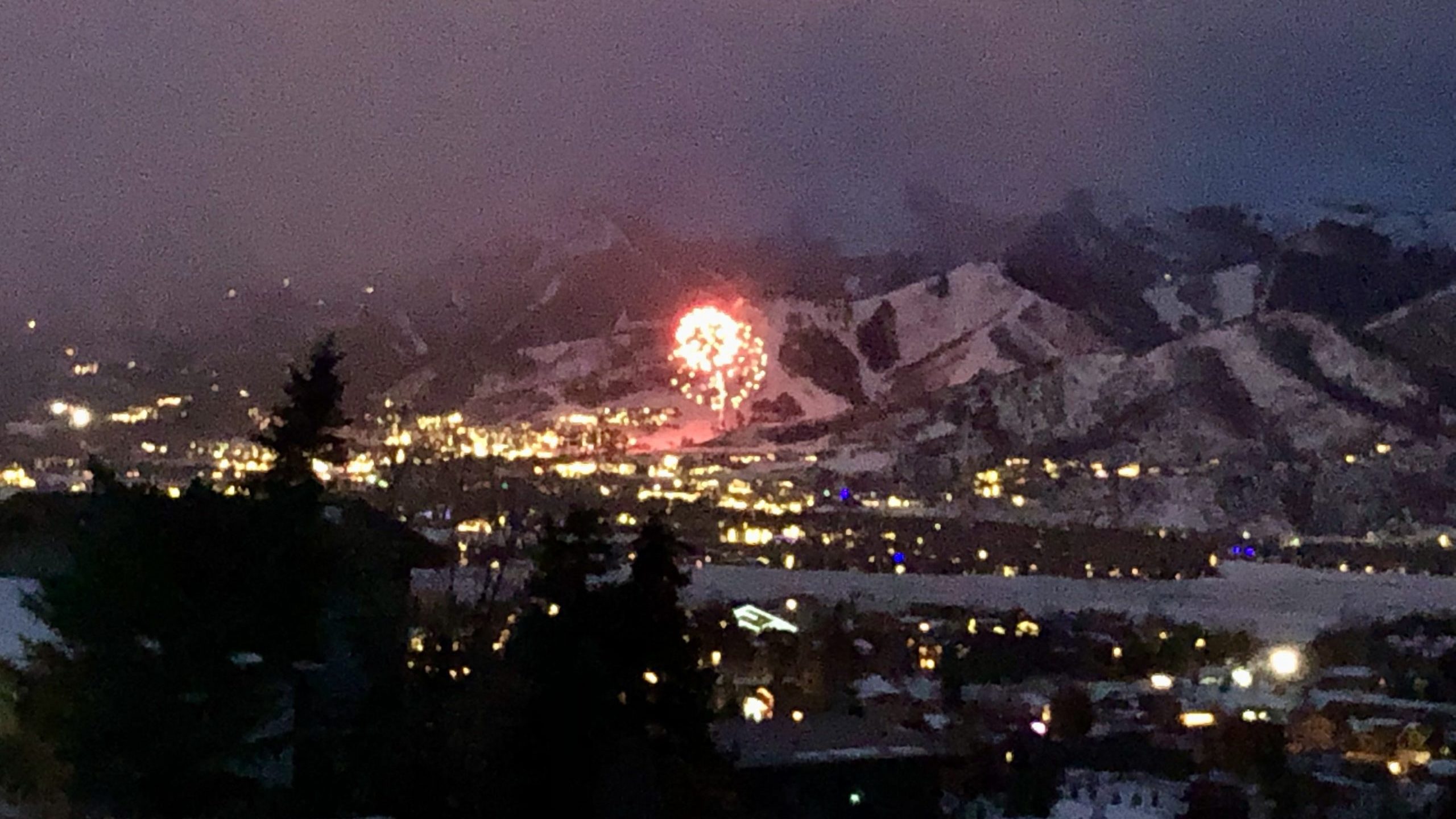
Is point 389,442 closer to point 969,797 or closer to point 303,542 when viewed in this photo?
point 969,797

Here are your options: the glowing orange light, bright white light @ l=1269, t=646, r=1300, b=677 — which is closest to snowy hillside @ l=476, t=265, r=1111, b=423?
the glowing orange light

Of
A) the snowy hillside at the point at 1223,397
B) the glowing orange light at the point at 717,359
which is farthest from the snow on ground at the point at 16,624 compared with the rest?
the glowing orange light at the point at 717,359

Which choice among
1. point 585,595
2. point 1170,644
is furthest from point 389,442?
point 585,595

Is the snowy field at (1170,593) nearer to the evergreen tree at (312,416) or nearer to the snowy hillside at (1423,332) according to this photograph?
the evergreen tree at (312,416)

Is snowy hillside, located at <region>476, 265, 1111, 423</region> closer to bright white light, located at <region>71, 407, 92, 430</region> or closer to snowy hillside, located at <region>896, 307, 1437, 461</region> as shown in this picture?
snowy hillside, located at <region>896, 307, 1437, 461</region>

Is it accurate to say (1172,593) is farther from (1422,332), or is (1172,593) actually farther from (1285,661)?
(1422,332)
